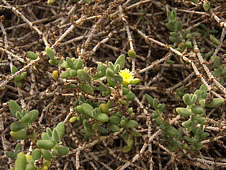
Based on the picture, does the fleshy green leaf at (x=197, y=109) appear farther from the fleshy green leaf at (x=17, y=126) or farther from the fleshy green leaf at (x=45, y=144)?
the fleshy green leaf at (x=17, y=126)

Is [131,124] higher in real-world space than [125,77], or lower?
lower

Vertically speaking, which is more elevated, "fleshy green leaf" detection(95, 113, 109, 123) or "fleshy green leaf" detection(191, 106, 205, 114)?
"fleshy green leaf" detection(95, 113, 109, 123)

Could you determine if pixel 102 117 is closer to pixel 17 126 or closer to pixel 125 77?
pixel 125 77

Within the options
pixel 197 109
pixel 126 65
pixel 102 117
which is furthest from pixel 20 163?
pixel 126 65

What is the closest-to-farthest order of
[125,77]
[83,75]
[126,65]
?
[83,75]
[125,77]
[126,65]

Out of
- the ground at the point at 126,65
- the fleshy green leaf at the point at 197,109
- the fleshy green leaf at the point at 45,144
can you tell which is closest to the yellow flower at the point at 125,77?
the ground at the point at 126,65

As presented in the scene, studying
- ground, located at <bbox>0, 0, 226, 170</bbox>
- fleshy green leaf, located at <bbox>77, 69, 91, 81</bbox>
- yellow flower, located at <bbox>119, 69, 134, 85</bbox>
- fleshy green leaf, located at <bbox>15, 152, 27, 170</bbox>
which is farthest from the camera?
ground, located at <bbox>0, 0, 226, 170</bbox>

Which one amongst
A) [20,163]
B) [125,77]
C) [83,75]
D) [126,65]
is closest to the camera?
[20,163]

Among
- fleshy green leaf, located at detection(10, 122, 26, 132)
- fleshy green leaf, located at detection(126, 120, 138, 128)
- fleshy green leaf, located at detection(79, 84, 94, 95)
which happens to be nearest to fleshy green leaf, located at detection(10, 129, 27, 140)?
fleshy green leaf, located at detection(10, 122, 26, 132)

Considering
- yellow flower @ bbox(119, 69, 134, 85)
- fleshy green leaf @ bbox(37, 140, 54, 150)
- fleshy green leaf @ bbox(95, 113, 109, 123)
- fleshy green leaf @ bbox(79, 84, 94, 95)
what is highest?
yellow flower @ bbox(119, 69, 134, 85)

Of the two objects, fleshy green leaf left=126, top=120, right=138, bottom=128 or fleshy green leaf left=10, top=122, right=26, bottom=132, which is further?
fleshy green leaf left=126, top=120, right=138, bottom=128

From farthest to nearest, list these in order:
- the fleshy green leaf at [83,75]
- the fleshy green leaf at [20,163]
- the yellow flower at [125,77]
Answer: the yellow flower at [125,77] < the fleshy green leaf at [83,75] < the fleshy green leaf at [20,163]

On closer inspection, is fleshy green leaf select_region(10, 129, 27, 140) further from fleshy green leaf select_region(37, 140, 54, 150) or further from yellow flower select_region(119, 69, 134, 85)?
yellow flower select_region(119, 69, 134, 85)

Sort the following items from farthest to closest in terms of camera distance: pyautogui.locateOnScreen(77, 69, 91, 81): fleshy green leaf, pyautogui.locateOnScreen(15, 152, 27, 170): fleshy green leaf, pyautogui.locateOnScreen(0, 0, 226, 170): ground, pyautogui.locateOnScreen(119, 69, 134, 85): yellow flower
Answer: pyautogui.locateOnScreen(0, 0, 226, 170): ground
pyautogui.locateOnScreen(119, 69, 134, 85): yellow flower
pyautogui.locateOnScreen(77, 69, 91, 81): fleshy green leaf
pyautogui.locateOnScreen(15, 152, 27, 170): fleshy green leaf
